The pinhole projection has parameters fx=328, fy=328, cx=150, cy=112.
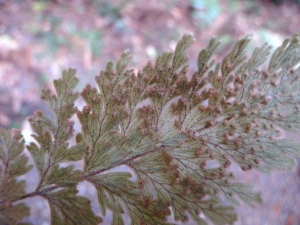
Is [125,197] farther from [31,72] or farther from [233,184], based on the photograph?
[31,72]

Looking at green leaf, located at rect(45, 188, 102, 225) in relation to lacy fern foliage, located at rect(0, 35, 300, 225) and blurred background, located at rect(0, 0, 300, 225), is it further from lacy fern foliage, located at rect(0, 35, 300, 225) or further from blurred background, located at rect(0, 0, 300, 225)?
blurred background, located at rect(0, 0, 300, 225)

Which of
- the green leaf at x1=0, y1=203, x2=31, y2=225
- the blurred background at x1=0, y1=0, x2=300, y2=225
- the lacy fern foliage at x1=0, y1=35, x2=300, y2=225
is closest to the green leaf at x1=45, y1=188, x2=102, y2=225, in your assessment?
the lacy fern foliage at x1=0, y1=35, x2=300, y2=225

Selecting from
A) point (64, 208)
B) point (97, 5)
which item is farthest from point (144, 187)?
point (97, 5)

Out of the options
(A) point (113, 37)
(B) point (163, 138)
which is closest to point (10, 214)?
(B) point (163, 138)

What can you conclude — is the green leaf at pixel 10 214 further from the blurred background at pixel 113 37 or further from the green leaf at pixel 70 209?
the blurred background at pixel 113 37

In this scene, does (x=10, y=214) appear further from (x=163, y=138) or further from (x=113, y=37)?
(x=113, y=37)
